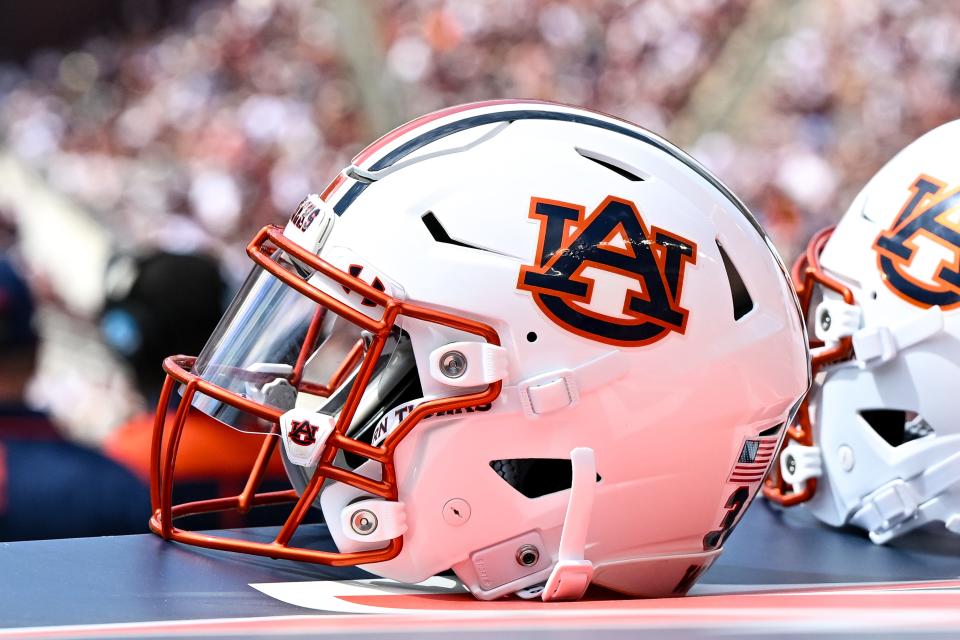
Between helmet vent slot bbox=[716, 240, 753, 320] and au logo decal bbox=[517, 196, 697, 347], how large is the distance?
2.8 inches

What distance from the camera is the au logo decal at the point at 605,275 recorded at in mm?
1233

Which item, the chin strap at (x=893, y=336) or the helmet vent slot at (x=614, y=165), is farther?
the chin strap at (x=893, y=336)

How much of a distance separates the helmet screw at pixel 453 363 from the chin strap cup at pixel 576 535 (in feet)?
0.49

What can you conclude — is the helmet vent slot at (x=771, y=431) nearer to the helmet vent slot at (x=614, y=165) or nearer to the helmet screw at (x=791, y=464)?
the helmet vent slot at (x=614, y=165)

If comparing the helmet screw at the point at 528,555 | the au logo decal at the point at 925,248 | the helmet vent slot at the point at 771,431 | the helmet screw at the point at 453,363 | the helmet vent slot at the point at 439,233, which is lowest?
the helmet screw at the point at 528,555

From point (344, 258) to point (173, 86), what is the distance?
15.8 feet

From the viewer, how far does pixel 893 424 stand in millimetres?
1704

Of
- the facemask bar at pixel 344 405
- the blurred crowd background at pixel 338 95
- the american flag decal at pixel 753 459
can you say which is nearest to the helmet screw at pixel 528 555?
the facemask bar at pixel 344 405

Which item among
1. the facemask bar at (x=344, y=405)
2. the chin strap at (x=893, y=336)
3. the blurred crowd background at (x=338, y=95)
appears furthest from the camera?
the blurred crowd background at (x=338, y=95)

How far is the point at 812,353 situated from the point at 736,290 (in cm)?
48

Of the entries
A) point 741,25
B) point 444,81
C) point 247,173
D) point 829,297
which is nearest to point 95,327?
point 247,173

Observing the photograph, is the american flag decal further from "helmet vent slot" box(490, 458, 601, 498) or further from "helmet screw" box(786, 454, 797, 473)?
"helmet screw" box(786, 454, 797, 473)

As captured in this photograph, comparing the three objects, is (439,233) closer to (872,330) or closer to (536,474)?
(536,474)

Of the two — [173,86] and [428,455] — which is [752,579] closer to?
[428,455]
